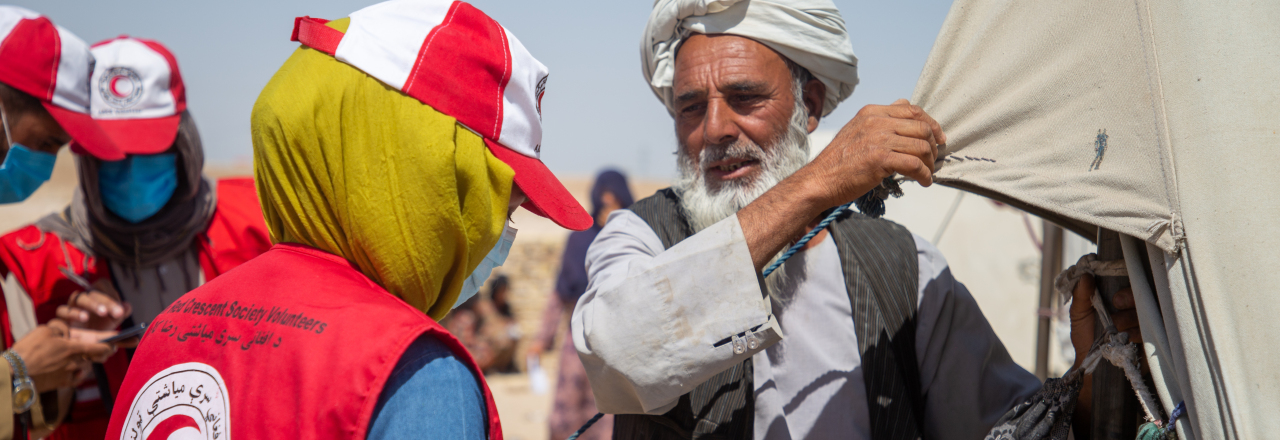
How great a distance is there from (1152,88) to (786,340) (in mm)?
1006

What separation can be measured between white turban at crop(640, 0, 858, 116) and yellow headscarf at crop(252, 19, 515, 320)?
51.8 inches

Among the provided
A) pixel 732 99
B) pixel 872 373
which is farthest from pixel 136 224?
pixel 872 373

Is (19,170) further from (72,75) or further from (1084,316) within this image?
(1084,316)

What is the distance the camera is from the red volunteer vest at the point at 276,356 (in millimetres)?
937

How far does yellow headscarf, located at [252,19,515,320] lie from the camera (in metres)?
1.06

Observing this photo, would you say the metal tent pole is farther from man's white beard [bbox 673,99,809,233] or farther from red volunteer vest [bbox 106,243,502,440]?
red volunteer vest [bbox 106,243,502,440]

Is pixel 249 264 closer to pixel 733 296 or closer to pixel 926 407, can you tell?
pixel 733 296

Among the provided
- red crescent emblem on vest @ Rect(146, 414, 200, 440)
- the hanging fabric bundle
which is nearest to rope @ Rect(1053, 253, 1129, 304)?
the hanging fabric bundle

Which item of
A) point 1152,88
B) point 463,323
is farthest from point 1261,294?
point 463,323

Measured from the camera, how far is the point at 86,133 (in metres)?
2.60

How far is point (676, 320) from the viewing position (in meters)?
1.52

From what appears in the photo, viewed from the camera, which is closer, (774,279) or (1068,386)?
(1068,386)

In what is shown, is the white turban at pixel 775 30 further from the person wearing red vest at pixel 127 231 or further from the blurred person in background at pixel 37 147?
the blurred person in background at pixel 37 147

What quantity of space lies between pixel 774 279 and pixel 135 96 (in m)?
2.52
